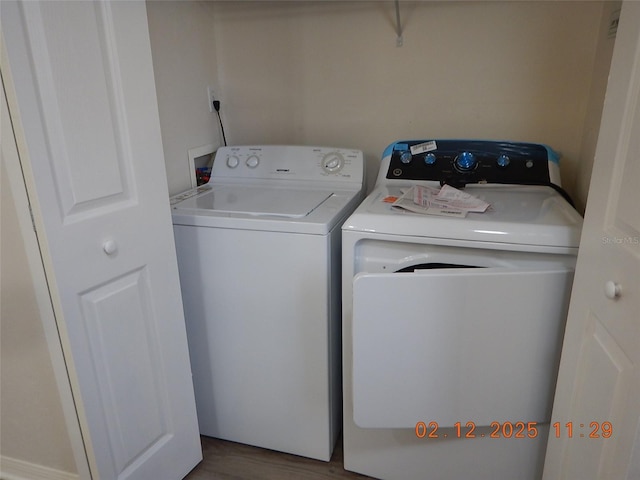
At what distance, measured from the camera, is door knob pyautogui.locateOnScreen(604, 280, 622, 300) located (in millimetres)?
837

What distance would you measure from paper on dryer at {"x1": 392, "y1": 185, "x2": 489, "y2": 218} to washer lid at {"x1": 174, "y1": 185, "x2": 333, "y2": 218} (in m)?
0.30

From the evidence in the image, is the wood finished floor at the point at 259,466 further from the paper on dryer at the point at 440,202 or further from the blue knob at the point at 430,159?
the blue knob at the point at 430,159

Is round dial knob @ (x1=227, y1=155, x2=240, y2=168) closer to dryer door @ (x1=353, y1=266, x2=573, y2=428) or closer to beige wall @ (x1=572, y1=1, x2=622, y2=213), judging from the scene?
dryer door @ (x1=353, y1=266, x2=573, y2=428)

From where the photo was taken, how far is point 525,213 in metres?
1.29

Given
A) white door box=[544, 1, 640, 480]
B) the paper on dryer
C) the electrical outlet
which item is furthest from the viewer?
the electrical outlet

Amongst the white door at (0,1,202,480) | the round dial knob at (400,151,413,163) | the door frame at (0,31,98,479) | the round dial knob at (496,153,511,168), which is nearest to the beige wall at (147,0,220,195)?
the white door at (0,1,202,480)

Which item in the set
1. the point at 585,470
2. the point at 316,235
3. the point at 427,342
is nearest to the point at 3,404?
the point at 316,235

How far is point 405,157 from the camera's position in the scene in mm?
1694

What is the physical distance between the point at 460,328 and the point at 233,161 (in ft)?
3.79

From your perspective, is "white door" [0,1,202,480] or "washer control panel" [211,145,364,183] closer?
"white door" [0,1,202,480]

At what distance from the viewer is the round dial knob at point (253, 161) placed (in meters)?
1.85

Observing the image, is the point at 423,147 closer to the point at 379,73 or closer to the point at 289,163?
the point at 379,73

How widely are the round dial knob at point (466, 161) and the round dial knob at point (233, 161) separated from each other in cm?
88

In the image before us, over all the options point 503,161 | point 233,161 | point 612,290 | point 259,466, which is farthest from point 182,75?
point 612,290
